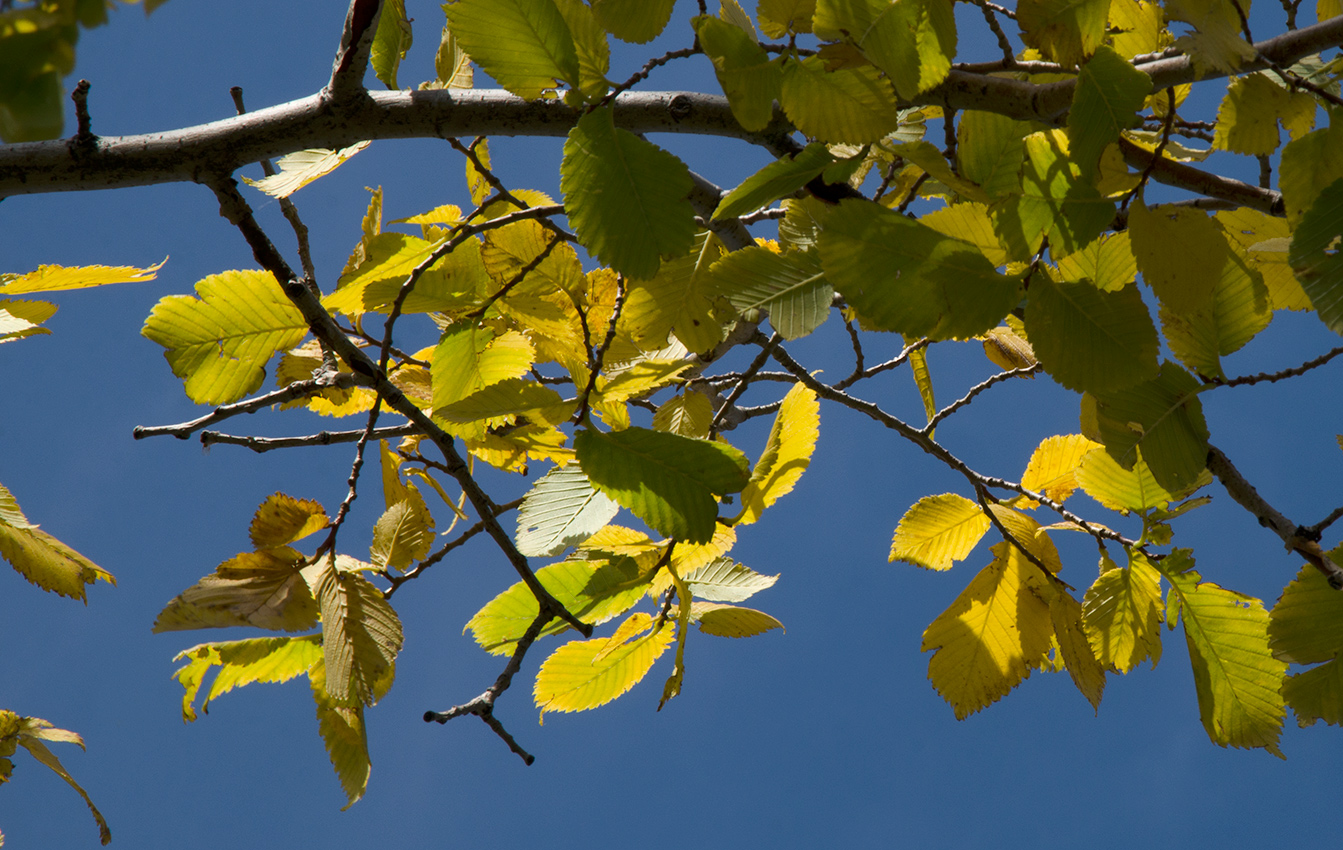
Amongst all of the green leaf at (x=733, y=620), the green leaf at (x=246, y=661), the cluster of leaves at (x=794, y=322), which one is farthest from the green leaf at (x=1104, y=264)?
the green leaf at (x=246, y=661)

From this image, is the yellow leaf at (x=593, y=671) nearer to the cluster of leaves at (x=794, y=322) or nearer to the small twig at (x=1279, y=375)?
the cluster of leaves at (x=794, y=322)

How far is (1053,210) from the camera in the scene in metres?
0.38

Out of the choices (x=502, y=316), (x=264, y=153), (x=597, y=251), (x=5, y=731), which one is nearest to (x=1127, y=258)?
(x=597, y=251)

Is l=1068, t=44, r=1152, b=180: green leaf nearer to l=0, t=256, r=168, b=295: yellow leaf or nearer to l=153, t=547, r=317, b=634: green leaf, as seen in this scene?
l=153, t=547, r=317, b=634: green leaf

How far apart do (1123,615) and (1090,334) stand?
30cm

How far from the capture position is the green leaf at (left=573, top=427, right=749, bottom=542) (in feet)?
1.42

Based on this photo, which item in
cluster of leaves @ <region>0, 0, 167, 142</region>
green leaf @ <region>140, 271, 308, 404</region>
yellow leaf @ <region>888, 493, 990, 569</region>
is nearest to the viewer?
cluster of leaves @ <region>0, 0, 167, 142</region>

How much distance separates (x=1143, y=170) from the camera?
435mm

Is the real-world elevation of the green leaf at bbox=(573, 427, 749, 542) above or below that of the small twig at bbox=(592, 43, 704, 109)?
below

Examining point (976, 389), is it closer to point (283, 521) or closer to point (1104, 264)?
point (1104, 264)

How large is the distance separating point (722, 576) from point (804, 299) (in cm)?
28

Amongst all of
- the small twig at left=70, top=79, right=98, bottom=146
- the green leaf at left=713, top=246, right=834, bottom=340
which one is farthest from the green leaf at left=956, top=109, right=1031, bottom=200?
the small twig at left=70, top=79, right=98, bottom=146

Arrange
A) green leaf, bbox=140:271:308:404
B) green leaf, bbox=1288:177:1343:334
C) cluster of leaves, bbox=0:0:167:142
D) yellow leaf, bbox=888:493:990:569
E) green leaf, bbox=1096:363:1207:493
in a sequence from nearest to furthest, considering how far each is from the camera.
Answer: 1. cluster of leaves, bbox=0:0:167:142
2. green leaf, bbox=1288:177:1343:334
3. green leaf, bbox=1096:363:1207:493
4. green leaf, bbox=140:271:308:404
5. yellow leaf, bbox=888:493:990:569

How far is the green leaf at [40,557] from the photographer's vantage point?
64 centimetres
